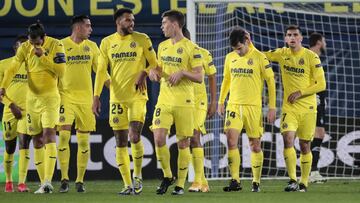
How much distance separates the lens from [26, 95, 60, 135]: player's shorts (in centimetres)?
1285

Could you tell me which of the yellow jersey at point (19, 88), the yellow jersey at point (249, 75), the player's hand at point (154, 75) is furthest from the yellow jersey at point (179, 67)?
the yellow jersey at point (19, 88)

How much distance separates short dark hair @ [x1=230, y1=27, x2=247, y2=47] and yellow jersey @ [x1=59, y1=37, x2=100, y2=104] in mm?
1796

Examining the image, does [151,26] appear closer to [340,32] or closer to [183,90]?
[340,32]

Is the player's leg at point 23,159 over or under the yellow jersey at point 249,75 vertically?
under

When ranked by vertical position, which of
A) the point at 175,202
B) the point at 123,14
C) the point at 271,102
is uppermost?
the point at 123,14

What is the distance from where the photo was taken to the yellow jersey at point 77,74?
530 inches

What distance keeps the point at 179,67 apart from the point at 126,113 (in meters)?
0.83

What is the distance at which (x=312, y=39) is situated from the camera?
1478 centimetres

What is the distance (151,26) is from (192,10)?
148cm

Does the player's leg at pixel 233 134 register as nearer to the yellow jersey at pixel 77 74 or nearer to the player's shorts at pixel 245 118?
the player's shorts at pixel 245 118

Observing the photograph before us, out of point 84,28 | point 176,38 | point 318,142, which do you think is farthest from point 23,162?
point 318,142

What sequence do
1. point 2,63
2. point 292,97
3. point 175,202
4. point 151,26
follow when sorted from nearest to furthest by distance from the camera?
1. point 175,202
2. point 292,97
3. point 2,63
4. point 151,26

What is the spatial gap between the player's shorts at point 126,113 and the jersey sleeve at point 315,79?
202 cm

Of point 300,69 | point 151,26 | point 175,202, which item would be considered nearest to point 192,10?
point 151,26
